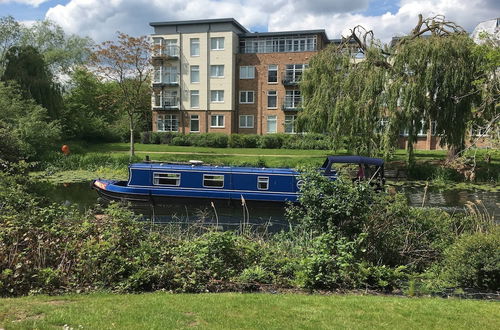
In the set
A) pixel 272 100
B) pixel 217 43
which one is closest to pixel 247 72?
pixel 272 100

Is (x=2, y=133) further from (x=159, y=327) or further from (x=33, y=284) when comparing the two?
(x=159, y=327)

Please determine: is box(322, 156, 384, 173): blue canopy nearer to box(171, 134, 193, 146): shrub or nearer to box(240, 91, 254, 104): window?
box(171, 134, 193, 146): shrub

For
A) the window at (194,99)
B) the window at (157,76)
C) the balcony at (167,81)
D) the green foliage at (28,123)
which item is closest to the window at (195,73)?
the window at (194,99)

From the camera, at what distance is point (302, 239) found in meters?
9.45

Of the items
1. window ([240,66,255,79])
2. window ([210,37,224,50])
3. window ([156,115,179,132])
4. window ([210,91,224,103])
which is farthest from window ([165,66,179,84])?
window ([240,66,255,79])

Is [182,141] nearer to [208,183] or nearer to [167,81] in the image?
[167,81]

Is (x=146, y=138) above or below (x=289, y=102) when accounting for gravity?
below

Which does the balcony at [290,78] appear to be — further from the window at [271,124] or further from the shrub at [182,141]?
the shrub at [182,141]

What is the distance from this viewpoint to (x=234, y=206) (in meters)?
19.2

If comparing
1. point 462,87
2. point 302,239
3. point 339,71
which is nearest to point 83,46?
point 339,71

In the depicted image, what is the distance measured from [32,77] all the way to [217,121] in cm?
1941

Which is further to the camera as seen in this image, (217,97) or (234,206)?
(217,97)

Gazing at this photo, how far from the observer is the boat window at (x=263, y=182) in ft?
62.2

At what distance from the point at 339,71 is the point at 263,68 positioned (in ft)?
73.8
